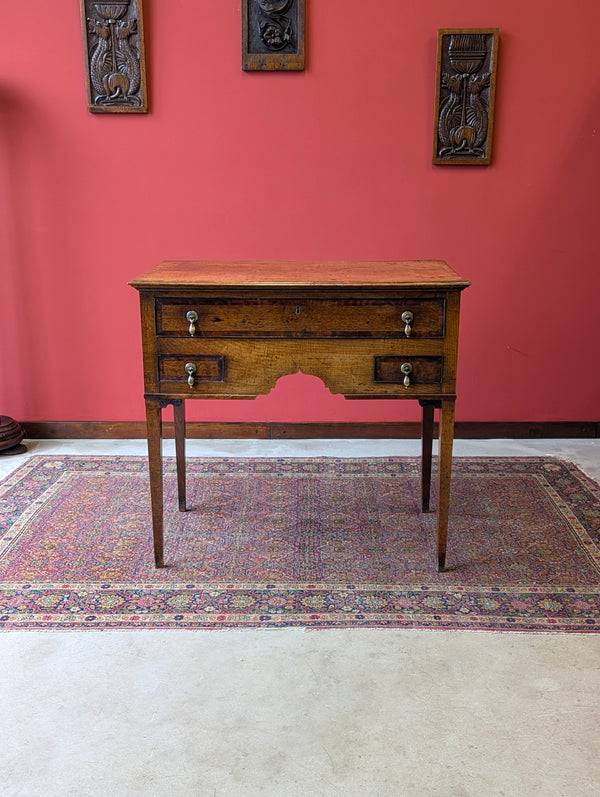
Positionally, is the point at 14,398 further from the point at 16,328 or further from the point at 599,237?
the point at 599,237

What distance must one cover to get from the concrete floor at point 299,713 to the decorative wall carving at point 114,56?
2434 millimetres

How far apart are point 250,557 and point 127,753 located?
1019 millimetres

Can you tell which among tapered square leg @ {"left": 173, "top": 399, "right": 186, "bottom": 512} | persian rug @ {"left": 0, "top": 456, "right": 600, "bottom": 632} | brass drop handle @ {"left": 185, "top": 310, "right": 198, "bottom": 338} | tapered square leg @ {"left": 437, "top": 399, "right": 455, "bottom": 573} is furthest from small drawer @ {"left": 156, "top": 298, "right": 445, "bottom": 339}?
persian rug @ {"left": 0, "top": 456, "right": 600, "bottom": 632}

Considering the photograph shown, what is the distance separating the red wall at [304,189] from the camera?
144 inches

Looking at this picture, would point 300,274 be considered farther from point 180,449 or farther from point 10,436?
point 10,436

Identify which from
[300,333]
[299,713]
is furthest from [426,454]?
[299,713]

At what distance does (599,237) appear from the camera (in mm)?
3893

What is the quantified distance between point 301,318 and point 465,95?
174 cm

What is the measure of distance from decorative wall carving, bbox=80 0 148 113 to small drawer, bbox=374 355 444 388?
1.93m

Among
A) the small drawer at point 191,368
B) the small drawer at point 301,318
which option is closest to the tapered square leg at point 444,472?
the small drawer at point 301,318

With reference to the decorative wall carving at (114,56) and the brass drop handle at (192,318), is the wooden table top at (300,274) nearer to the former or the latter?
the brass drop handle at (192,318)

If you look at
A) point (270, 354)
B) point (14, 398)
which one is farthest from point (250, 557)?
point (14, 398)

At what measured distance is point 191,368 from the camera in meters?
2.58

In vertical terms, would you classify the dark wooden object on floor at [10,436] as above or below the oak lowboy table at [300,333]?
below
